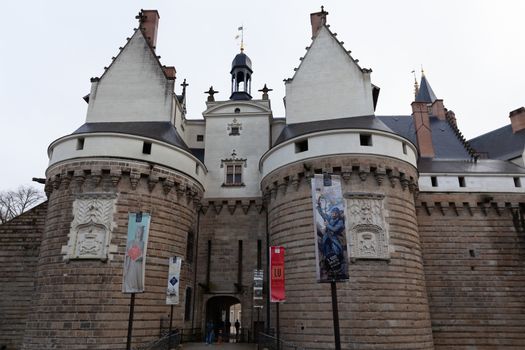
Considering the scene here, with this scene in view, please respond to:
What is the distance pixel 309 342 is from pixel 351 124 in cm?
1105

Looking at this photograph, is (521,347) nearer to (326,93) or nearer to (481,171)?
(481,171)

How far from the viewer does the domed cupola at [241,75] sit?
28.9 m

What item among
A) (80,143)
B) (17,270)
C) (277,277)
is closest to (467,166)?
(277,277)

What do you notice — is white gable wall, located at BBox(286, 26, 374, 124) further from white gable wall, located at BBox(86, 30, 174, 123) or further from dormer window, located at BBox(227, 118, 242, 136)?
white gable wall, located at BBox(86, 30, 174, 123)

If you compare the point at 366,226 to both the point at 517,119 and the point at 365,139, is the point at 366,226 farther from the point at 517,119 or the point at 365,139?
the point at 517,119

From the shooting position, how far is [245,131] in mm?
25219

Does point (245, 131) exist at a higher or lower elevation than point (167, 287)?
higher

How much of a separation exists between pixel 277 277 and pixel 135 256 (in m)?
5.80

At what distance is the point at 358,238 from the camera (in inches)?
668

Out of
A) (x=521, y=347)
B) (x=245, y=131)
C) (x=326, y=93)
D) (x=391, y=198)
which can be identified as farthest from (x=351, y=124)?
(x=521, y=347)

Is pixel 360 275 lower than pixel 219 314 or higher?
higher

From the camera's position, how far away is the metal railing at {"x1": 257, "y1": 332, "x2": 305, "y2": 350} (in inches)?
618

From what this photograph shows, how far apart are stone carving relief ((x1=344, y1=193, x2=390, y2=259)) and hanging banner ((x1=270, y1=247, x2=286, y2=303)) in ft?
10.5

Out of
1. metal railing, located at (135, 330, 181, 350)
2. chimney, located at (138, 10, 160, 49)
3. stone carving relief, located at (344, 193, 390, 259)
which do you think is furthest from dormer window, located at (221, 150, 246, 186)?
metal railing, located at (135, 330, 181, 350)
